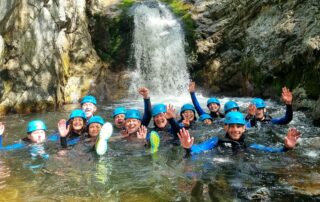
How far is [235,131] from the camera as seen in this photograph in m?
7.04

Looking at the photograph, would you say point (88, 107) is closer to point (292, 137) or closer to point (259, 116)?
point (259, 116)

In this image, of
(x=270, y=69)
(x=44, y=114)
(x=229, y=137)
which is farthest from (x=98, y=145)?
(x=270, y=69)

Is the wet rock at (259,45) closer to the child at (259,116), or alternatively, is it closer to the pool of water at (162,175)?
the child at (259,116)

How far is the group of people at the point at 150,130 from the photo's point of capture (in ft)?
23.1

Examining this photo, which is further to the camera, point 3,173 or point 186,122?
point 186,122

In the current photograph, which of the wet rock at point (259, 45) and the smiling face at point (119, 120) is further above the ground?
the wet rock at point (259, 45)

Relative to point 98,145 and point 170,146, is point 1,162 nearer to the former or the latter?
point 98,145

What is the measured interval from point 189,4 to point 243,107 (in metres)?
9.39

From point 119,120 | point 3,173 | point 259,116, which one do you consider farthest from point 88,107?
point 259,116

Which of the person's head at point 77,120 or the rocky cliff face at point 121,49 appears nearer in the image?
the person's head at point 77,120

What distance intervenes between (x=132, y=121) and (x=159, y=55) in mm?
11479

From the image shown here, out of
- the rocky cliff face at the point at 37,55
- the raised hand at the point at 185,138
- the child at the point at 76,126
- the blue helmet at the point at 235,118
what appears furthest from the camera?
the rocky cliff face at the point at 37,55

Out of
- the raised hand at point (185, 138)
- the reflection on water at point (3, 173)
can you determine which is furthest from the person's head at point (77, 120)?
the raised hand at point (185, 138)

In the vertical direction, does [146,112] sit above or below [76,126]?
above
